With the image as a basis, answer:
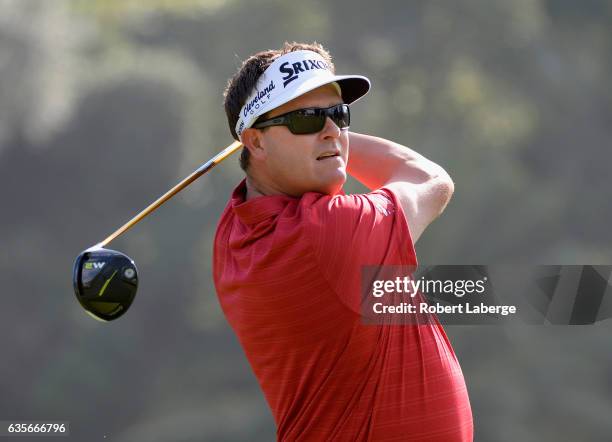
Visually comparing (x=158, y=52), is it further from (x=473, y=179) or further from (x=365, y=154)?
(x=365, y=154)

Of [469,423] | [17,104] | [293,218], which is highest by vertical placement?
[17,104]

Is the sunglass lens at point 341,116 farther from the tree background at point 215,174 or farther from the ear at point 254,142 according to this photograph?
the tree background at point 215,174

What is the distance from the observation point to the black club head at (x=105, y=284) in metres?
3.26

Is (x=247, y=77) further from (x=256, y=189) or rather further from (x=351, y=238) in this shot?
(x=351, y=238)

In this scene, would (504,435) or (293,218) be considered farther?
(504,435)

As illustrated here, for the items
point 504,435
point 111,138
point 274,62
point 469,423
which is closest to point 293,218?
point 274,62

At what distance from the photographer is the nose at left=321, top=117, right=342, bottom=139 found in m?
2.84

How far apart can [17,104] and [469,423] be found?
710 cm

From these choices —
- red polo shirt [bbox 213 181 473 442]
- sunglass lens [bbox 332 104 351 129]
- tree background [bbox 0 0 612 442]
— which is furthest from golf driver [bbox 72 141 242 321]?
tree background [bbox 0 0 612 442]

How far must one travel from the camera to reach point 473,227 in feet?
30.8

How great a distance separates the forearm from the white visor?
0.25 m

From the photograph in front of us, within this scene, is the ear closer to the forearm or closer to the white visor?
the white visor

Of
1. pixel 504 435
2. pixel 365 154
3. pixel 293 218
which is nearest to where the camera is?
pixel 293 218

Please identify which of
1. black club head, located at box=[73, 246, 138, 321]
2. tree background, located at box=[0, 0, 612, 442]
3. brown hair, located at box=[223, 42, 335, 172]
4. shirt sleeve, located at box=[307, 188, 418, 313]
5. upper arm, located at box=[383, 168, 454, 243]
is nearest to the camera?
shirt sleeve, located at box=[307, 188, 418, 313]
